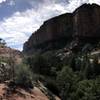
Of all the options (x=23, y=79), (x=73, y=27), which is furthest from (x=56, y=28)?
(x=23, y=79)

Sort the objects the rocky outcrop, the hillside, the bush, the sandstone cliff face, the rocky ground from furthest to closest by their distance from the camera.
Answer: the sandstone cliff face → the rocky outcrop → the hillside → the bush → the rocky ground

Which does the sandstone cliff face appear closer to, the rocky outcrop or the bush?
Result: the rocky outcrop

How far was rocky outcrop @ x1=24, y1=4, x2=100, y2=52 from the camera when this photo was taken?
494 feet

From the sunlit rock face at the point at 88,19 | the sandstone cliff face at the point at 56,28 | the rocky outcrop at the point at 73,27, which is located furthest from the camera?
the sandstone cliff face at the point at 56,28

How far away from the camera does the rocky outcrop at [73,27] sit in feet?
494

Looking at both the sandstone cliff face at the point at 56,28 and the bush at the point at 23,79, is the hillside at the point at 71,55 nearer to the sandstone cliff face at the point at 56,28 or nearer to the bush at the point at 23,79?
the sandstone cliff face at the point at 56,28

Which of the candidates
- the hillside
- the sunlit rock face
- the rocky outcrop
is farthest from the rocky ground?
the sunlit rock face

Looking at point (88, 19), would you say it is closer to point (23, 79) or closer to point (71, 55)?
point (71, 55)

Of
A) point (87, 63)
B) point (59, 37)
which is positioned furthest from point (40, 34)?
point (87, 63)

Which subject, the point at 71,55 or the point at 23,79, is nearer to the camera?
the point at 23,79

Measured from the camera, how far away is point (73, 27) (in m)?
165

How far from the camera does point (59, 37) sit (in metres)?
176

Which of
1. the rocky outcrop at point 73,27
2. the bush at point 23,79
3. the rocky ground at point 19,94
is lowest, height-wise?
the rocky ground at point 19,94

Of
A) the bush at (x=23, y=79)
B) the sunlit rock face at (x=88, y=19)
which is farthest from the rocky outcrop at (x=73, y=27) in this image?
the bush at (x=23, y=79)
